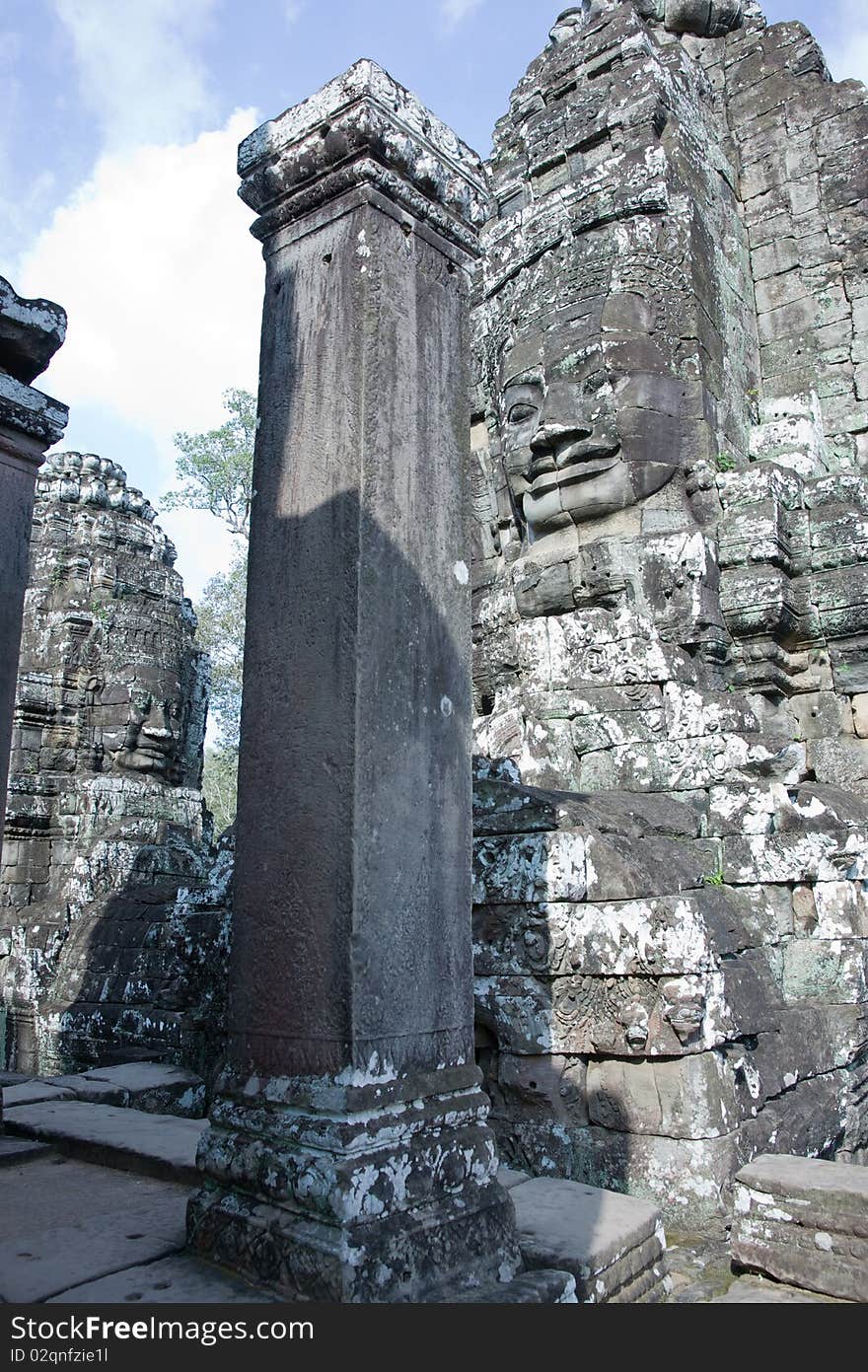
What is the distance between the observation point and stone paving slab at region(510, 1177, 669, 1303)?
2.21 metres

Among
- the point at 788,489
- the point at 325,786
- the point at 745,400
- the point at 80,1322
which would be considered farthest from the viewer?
the point at 745,400

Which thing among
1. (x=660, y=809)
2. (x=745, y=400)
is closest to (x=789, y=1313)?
(x=660, y=809)

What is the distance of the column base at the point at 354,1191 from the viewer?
75.4 inches

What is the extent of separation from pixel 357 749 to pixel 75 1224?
1.44 m

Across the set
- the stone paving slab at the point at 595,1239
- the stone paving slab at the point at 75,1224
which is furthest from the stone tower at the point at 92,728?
the stone paving slab at the point at 595,1239

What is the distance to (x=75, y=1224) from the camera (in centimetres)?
240

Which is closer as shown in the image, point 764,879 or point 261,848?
point 261,848

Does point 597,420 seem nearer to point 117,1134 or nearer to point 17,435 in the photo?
point 17,435

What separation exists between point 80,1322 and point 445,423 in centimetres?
223

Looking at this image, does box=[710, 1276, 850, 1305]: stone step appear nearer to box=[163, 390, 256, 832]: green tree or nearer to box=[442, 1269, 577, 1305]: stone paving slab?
box=[442, 1269, 577, 1305]: stone paving slab

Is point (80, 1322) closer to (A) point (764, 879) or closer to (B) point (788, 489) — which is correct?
(A) point (764, 879)

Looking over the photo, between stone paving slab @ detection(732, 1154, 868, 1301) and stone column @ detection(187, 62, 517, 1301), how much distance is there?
1.09 metres

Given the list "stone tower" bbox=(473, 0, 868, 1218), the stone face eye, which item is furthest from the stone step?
the stone face eye

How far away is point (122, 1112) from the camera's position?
362 cm
